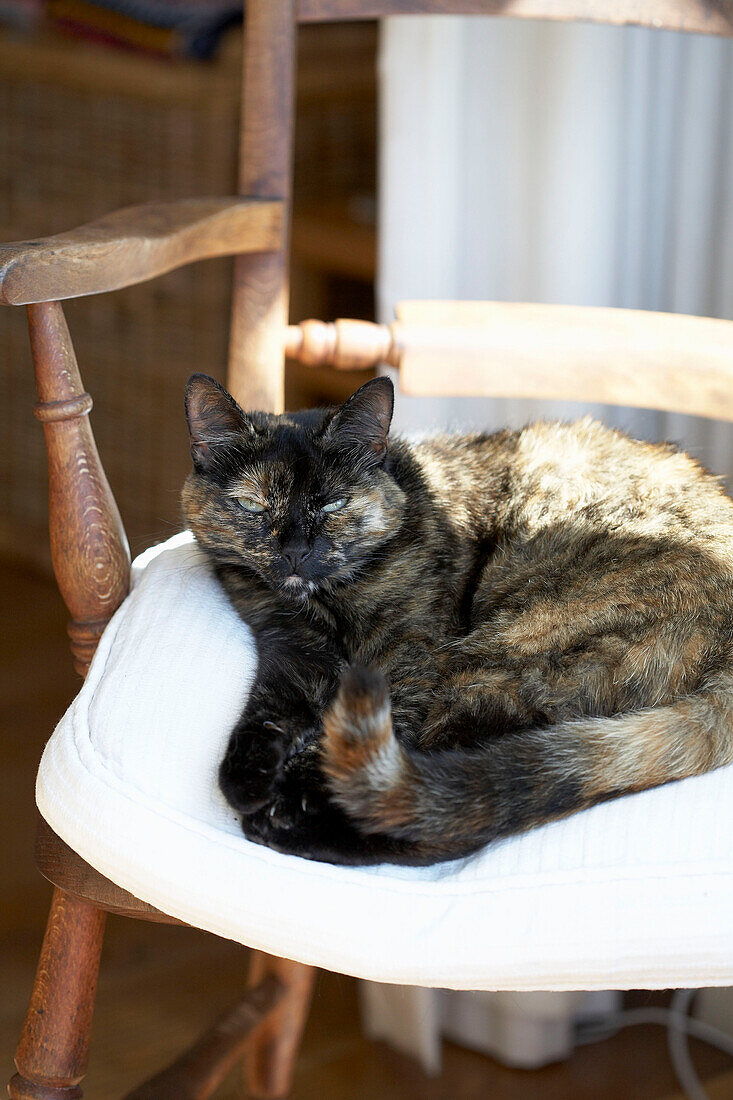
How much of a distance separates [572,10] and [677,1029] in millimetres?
1410

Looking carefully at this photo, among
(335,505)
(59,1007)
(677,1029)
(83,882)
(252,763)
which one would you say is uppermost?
(335,505)

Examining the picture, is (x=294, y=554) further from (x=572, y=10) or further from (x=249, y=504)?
(x=572, y=10)

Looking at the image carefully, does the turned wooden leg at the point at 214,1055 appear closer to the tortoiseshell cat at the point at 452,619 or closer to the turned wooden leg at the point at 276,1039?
the turned wooden leg at the point at 276,1039

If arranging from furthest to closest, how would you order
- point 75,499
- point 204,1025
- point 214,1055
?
point 204,1025, point 214,1055, point 75,499

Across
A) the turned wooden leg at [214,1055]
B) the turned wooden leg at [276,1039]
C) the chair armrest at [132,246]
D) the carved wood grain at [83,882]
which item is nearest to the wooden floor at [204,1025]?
the turned wooden leg at [276,1039]

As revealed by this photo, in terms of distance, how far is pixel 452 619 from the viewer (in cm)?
101

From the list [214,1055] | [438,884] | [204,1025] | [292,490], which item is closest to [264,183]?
[292,490]

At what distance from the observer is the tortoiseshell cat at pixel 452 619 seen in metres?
0.75

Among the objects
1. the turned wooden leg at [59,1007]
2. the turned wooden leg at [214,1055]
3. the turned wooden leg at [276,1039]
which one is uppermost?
the turned wooden leg at [59,1007]

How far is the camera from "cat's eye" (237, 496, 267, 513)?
0.99 meters

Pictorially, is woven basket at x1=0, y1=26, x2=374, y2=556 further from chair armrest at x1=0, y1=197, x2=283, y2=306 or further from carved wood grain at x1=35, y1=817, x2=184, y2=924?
carved wood grain at x1=35, y1=817, x2=184, y2=924

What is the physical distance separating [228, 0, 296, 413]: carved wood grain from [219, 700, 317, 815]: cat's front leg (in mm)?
522

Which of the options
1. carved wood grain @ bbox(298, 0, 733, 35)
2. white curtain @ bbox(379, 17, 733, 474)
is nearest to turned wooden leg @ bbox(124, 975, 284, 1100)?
white curtain @ bbox(379, 17, 733, 474)

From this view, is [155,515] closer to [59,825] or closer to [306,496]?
[306,496]
